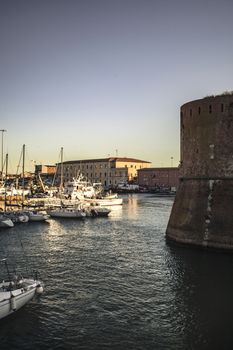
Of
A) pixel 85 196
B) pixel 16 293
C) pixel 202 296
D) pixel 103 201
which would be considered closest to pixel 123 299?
pixel 202 296

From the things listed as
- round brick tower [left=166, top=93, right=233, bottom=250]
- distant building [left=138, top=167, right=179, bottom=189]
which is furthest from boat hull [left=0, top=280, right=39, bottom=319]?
distant building [left=138, top=167, right=179, bottom=189]

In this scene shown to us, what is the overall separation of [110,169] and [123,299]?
15982 cm

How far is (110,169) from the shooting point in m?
180

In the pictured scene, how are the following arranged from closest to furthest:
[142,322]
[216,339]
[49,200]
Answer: [216,339]
[142,322]
[49,200]

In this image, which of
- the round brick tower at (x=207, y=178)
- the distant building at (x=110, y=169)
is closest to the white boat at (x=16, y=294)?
the round brick tower at (x=207, y=178)

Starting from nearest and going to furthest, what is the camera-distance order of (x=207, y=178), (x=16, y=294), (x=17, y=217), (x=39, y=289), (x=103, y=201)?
(x=16, y=294) → (x=39, y=289) → (x=207, y=178) → (x=17, y=217) → (x=103, y=201)

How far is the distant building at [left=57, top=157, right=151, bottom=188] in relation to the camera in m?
179

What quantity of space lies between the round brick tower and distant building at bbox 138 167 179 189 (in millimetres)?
139073

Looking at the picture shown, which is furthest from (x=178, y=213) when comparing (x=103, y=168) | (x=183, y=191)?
(x=103, y=168)

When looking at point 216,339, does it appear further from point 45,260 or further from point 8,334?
point 45,260

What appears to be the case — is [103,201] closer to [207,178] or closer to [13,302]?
[207,178]

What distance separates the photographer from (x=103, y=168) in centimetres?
18200

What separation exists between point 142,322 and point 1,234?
1103 inches

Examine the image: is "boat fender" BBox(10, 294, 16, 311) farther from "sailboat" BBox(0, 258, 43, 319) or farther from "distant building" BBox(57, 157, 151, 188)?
"distant building" BBox(57, 157, 151, 188)
